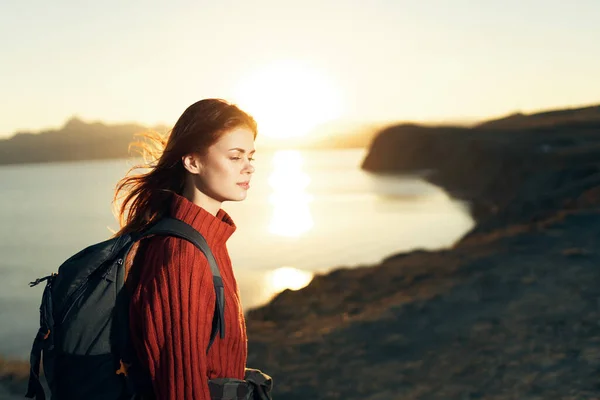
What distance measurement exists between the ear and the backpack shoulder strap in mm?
257

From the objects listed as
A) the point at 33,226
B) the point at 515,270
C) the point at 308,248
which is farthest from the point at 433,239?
the point at 33,226

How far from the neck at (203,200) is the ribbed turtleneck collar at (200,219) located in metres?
0.06

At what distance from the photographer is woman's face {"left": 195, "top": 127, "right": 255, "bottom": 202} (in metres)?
2.72

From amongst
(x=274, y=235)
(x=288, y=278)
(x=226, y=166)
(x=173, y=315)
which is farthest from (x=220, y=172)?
(x=274, y=235)

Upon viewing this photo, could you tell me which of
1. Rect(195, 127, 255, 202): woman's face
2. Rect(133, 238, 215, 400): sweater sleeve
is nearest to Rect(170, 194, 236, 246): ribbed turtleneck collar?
Rect(195, 127, 255, 202): woman's face

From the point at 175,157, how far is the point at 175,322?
73 cm

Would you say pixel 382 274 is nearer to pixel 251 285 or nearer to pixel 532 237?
pixel 532 237

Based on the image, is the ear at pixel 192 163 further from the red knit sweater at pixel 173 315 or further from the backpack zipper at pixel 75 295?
the backpack zipper at pixel 75 295

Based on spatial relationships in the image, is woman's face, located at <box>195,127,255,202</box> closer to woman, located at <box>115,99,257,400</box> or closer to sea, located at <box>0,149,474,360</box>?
woman, located at <box>115,99,257,400</box>

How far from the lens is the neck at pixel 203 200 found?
276 cm

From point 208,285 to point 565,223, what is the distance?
52.4ft

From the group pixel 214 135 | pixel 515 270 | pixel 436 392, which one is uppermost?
pixel 214 135

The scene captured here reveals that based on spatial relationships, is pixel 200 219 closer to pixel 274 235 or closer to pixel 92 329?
pixel 92 329

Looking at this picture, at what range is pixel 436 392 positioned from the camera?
8.06 m
